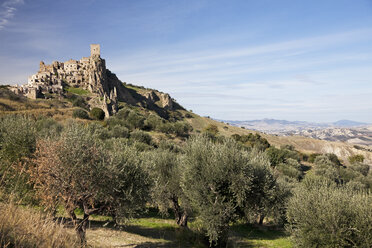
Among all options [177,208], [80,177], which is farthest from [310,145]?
[80,177]

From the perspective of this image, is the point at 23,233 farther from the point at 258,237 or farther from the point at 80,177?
the point at 258,237

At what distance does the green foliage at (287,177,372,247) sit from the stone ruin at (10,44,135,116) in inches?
3712

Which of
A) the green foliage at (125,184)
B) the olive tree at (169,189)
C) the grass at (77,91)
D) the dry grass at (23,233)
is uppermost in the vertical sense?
the grass at (77,91)

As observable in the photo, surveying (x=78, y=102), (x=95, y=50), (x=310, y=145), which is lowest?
(x=310, y=145)

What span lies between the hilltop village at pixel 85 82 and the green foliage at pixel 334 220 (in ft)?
309

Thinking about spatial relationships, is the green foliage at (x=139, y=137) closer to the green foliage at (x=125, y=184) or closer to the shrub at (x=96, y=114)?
the shrub at (x=96, y=114)

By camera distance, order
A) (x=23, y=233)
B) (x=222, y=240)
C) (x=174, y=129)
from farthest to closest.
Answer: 1. (x=174, y=129)
2. (x=222, y=240)
3. (x=23, y=233)

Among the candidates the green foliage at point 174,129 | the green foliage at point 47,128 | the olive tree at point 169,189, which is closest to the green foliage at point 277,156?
the green foliage at point 174,129

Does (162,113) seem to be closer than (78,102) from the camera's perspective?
No

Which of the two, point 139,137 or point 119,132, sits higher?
point 119,132

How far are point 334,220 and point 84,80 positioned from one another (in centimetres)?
14136

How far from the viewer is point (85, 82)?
129750 millimetres

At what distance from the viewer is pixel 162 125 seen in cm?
9231

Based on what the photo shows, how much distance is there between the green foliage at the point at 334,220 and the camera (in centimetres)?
1373
